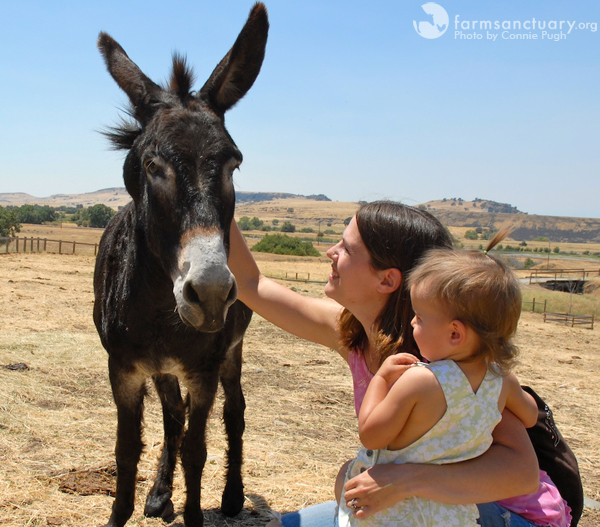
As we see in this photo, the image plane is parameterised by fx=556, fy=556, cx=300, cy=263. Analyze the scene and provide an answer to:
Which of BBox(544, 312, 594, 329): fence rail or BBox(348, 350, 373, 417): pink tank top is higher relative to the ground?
BBox(348, 350, 373, 417): pink tank top

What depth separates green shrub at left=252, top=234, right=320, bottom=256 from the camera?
1984 inches

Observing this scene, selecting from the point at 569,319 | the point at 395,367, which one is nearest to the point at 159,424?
the point at 395,367

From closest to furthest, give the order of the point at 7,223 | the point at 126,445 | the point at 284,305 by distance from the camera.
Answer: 1. the point at 284,305
2. the point at 126,445
3. the point at 7,223

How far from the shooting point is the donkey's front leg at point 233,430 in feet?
12.5

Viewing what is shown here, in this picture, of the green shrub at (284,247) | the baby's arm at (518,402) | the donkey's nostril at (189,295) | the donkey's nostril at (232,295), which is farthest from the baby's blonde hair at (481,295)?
the green shrub at (284,247)

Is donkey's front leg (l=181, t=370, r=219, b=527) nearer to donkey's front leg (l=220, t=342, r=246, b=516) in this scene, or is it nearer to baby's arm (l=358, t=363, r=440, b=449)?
donkey's front leg (l=220, t=342, r=246, b=516)

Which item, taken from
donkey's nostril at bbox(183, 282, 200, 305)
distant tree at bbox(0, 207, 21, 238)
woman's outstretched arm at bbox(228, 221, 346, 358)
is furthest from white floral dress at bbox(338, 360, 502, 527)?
distant tree at bbox(0, 207, 21, 238)

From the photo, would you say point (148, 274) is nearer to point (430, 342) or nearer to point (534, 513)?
point (430, 342)

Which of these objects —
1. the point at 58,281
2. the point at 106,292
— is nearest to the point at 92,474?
the point at 106,292

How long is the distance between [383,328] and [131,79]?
6.35 feet

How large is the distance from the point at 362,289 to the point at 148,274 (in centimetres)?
125

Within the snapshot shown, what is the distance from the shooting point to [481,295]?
5.96 ft

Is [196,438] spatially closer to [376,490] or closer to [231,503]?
[231,503]

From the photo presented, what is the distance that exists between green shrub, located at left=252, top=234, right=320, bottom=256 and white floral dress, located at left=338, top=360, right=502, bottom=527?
4775 centimetres
